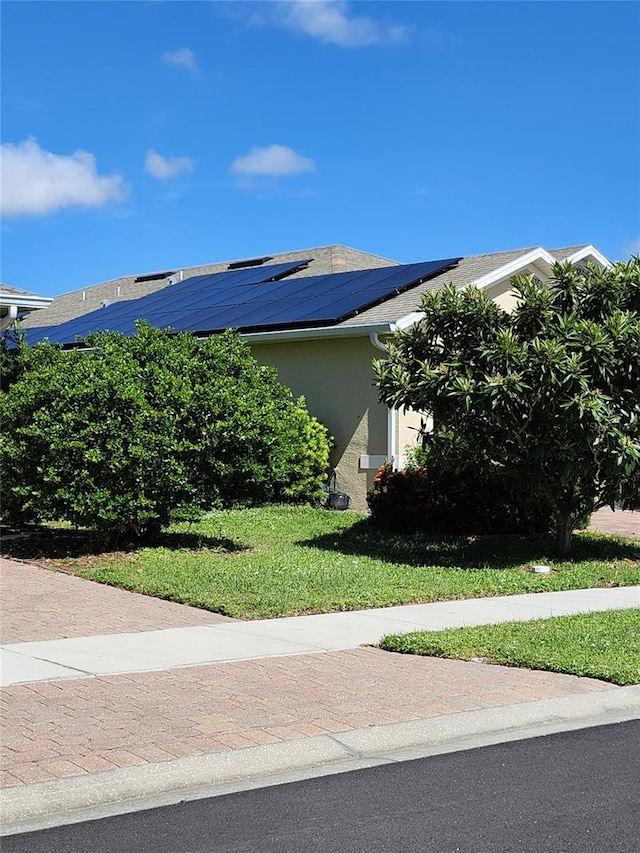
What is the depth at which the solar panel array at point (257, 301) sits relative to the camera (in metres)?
19.8

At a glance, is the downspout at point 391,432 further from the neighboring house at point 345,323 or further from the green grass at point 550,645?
the green grass at point 550,645

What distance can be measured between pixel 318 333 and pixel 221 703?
1265 centimetres

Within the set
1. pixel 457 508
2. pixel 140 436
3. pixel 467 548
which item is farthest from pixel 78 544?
pixel 457 508

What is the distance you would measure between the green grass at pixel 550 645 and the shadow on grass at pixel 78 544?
5698 mm

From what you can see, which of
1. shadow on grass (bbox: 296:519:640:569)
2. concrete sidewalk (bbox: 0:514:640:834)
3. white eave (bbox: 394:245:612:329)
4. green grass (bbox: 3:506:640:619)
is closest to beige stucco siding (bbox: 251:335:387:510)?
white eave (bbox: 394:245:612:329)

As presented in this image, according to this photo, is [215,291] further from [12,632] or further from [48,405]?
[12,632]

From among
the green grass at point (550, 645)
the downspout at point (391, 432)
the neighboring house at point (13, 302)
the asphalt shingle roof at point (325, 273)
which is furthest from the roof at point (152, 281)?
the green grass at point (550, 645)

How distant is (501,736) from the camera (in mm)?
6156

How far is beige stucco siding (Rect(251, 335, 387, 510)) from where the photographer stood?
18.4 m

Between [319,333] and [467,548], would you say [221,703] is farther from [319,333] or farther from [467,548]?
[319,333]

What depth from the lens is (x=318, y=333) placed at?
18.7 m

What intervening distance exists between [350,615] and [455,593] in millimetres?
1605

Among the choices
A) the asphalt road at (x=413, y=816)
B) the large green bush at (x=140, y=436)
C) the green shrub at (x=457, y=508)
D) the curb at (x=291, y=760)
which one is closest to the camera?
the asphalt road at (x=413, y=816)

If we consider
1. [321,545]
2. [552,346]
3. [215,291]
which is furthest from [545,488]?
[215,291]
